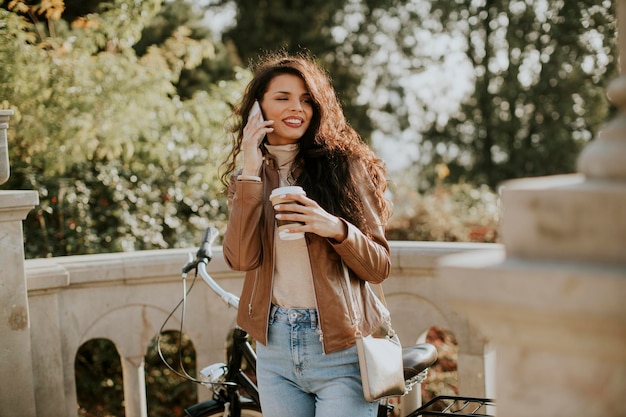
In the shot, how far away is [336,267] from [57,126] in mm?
3750

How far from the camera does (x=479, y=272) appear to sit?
1212 millimetres

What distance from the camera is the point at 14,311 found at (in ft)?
11.5

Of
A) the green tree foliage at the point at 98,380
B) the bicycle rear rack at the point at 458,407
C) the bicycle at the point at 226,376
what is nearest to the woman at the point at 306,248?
the bicycle rear rack at the point at 458,407

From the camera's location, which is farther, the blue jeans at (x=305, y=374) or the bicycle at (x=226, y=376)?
the bicycle at (x=226, y=376)

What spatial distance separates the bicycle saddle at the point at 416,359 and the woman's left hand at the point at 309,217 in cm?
69

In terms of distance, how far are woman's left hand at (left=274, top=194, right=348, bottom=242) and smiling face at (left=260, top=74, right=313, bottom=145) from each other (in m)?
0.45

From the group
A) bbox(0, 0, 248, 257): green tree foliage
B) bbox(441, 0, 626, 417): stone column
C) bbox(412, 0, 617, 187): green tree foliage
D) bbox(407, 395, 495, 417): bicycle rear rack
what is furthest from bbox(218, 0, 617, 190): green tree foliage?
bbox(441, 0, 626, 417): stone column

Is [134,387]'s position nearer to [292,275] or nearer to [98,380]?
[292,275]

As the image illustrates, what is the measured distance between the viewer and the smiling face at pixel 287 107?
9.23ft

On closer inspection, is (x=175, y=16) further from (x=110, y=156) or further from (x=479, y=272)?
(x=479, y=272)

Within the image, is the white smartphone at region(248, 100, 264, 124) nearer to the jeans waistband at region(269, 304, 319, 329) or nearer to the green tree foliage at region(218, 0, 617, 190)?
the jeans waistband at region(269, 304, 319, 329)

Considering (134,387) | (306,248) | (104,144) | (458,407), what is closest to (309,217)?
(306,248)

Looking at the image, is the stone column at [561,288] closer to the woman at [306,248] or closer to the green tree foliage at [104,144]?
the woman at [306,248]

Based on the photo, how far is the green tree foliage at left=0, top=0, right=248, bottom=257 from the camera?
559 centimetres
